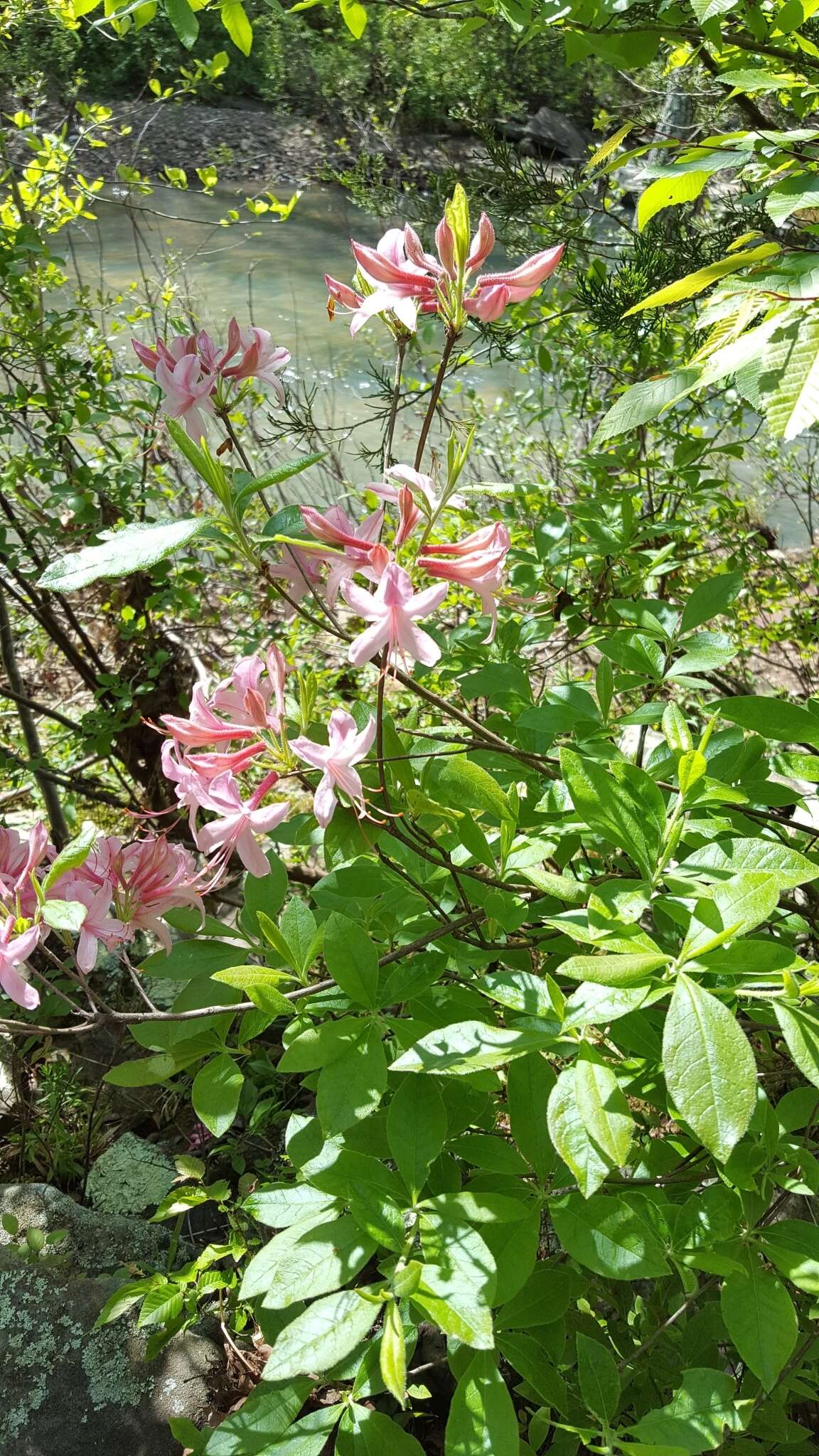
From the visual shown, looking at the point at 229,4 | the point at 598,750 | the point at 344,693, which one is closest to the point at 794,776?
the point at 598,750

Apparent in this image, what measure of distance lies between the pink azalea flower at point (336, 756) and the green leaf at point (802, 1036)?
336 millimetres

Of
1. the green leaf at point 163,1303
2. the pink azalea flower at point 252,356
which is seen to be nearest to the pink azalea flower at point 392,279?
the pink azalea flower at point 252,356

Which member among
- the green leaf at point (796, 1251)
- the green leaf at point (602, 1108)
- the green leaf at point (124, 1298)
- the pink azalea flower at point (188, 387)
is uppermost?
the pink azalea flower at point (188, 387)

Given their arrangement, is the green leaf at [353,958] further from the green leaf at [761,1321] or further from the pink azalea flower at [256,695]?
the green leaf at [761,1321]

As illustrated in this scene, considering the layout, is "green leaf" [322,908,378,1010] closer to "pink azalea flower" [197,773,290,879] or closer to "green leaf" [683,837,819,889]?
"pink azalea flower" [197,773,290,879]

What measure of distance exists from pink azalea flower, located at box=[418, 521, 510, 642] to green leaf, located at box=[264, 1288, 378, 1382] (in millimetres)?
550

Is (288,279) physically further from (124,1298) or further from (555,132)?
(124,1298)

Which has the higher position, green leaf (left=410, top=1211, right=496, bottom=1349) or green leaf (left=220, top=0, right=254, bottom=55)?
green leaf (left=220, top=0, right=254, bottom=55)

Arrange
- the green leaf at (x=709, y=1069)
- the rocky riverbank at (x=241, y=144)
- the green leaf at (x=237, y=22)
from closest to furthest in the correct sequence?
1. the green leaf at (x=709, y=1069)
2. the green leaf at (x=237, y=22)
3. the rocky riverbank at (x=241, y=144)

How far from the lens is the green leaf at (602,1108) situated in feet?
2.07

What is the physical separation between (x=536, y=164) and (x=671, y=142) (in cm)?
133

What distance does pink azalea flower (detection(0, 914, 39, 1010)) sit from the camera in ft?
2.60

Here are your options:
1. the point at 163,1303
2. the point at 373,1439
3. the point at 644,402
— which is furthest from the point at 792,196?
the point at 163,1303

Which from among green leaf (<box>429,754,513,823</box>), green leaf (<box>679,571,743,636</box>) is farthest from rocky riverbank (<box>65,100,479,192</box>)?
green leaf (<box>429,754,513,823</box>)
